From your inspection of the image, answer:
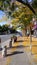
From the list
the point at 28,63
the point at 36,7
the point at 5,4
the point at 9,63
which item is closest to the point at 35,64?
the point at 28,63

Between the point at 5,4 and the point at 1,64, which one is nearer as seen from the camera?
the point at 5,4

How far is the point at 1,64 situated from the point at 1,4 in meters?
5.57

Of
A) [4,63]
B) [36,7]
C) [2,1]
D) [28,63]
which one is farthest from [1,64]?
[2,1]

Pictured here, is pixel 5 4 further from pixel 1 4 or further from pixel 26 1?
pixel 26 1

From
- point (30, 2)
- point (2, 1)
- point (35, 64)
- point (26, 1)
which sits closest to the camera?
point (2, 1)

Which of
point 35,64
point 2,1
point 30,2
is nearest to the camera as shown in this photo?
point 2,1

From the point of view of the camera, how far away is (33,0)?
37.6ft

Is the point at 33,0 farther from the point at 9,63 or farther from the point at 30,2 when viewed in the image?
the point at 9,63

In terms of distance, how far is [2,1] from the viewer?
10438mm

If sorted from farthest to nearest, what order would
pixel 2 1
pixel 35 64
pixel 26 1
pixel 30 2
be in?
pixel 35 64 < pixel 30 2 < pixel 26 1 < pixel 2 1

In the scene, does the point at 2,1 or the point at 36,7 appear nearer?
the point at 2,1

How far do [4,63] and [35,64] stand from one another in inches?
82.5

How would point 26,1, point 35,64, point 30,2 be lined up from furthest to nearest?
point 35,64, point 30,2, point 26,1

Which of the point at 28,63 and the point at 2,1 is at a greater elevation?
the point at 2,1
